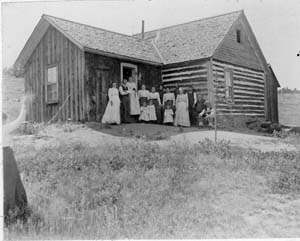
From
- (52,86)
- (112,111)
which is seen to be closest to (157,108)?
(112,111)

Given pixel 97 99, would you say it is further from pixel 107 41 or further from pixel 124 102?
pixel 107 41

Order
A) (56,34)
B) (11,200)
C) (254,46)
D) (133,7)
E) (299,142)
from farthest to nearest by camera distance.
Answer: (254,46) < (56,34) < (299,142) < (133,7) < (11,200)

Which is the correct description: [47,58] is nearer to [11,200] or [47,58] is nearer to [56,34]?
[56,34]

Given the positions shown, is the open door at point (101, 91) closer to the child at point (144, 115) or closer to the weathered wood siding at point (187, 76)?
the child at point (144, 115)

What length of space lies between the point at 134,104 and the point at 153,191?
4.52 metres

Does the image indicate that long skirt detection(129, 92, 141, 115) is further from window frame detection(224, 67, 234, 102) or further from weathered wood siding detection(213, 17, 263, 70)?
window frame detection(224, 67, 234, 102)

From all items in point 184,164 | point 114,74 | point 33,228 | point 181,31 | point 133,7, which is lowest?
point 33,228

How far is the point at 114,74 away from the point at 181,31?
12.0 feet

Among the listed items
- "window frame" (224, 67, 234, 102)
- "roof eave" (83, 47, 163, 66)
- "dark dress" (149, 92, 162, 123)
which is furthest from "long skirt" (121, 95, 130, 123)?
"window frame" (224, 67, 234, 102)

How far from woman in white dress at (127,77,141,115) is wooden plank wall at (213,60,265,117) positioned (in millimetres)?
2728

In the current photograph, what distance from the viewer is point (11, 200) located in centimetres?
482

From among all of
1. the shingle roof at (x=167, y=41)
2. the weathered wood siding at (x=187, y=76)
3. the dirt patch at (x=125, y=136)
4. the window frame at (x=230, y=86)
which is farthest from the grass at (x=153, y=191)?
the window frame at (x=230, y=86)

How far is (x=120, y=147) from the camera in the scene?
20.9 ft

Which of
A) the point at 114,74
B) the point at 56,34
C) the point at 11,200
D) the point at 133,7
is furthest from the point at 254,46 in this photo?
the point at 11,200
